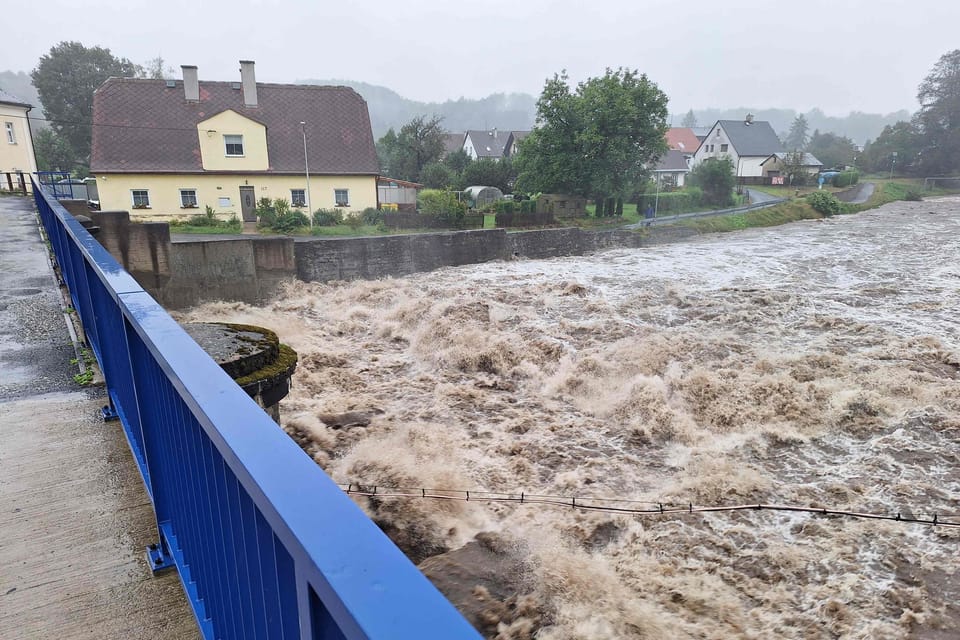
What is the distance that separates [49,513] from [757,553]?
7.01m

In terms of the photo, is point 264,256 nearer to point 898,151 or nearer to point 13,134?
point 13,134

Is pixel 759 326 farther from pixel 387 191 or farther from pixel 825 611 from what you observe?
pixel 387 191

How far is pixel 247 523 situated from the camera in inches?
59.6

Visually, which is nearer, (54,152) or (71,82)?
(54,152)

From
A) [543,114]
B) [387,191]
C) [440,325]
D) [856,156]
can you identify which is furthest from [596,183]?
[856,156]

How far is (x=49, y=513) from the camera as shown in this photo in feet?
10.6

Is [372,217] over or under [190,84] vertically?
under

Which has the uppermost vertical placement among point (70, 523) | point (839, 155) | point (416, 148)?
point (416, 148)

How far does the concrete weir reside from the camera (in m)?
5.13

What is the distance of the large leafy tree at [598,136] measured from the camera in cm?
3581

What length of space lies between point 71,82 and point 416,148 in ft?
116

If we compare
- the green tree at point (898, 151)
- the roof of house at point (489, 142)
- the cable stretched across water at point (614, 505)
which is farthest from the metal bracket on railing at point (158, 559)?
the green tree at point (898, 151)

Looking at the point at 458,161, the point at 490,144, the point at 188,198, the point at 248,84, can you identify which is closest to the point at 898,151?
the point at 490,144

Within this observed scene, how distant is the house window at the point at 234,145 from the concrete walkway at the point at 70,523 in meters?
30.3
